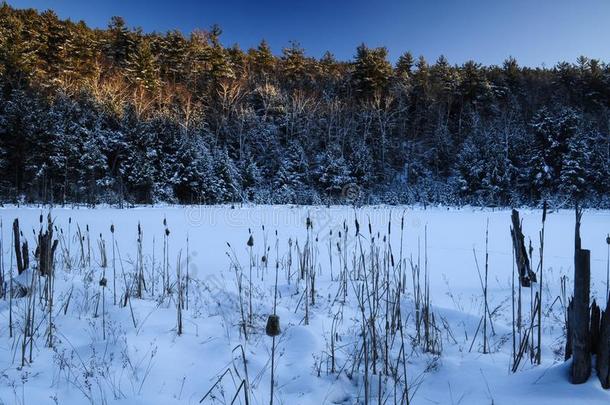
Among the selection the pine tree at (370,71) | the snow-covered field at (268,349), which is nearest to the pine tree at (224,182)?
the pine tree at (370,71)

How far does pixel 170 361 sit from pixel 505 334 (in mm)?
2350

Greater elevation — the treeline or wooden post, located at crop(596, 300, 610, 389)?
the treeline

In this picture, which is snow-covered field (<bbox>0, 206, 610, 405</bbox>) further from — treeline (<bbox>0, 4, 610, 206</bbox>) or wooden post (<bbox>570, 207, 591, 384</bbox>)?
treeline (<bbox>0, 4, 610, 206</bbox>)

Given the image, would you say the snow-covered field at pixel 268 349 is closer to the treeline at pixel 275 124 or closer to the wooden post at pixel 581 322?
the wooden post at pixel 581 322

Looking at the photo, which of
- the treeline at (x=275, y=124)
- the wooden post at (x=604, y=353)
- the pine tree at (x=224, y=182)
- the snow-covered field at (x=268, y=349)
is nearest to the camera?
the wooden post at (x=604, y=353)

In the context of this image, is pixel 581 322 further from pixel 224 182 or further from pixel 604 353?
pixel 224 182

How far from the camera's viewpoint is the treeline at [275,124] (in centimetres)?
1991

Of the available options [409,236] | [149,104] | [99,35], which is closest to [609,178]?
[409,236]

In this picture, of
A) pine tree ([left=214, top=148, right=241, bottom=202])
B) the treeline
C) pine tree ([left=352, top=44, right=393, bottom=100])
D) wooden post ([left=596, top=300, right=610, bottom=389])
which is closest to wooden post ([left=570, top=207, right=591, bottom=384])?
wooden post ([left=596, top=300, right=610, bottom=389])

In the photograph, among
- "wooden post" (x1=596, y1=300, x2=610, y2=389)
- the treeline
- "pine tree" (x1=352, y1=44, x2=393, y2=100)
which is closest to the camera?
"wooden post" (x1=596, y1=300, x2=610, y2=389)

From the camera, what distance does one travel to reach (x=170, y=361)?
2.10m

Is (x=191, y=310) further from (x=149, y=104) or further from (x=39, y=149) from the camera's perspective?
(x=149, y=104)

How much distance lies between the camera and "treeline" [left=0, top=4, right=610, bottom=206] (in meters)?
19.9

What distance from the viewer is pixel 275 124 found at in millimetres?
29547
